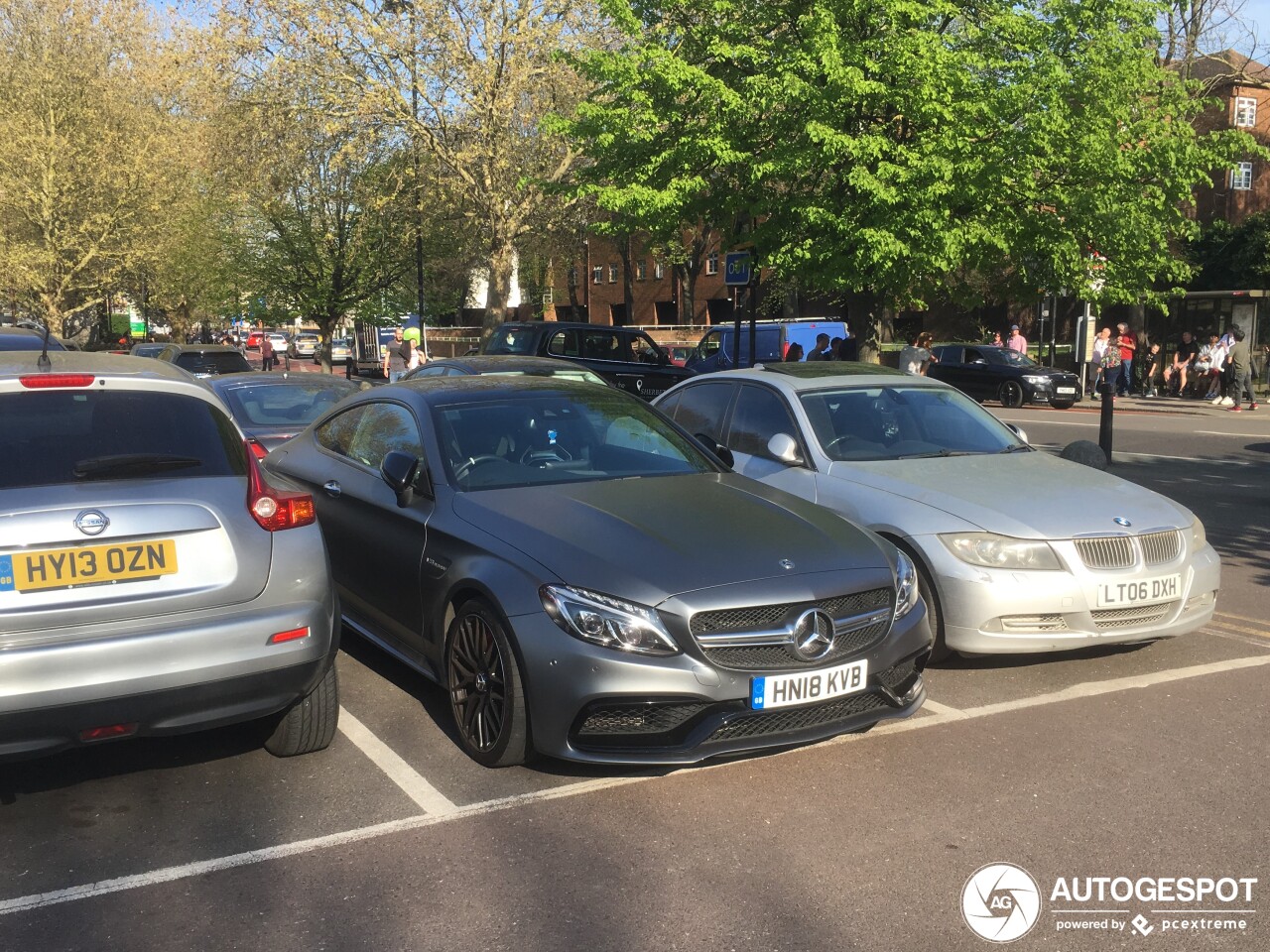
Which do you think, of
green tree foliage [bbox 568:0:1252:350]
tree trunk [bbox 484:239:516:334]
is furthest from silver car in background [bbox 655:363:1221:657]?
tree trunk [bbox 484:239:516:334]

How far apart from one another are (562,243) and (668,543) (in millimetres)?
34478

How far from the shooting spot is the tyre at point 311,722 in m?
4.67

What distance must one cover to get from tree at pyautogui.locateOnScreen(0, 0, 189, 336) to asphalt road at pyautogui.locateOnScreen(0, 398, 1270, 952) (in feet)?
113

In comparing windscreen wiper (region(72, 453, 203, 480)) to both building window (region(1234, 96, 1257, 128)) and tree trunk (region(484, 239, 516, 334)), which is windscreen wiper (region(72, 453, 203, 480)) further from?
building window (region(1234, 96, 1257, 128))

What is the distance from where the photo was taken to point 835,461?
6.79 meters

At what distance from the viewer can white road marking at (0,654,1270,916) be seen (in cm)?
367

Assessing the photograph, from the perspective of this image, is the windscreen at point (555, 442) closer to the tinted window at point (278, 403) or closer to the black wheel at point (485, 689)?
the black wheel at point (485, 689)

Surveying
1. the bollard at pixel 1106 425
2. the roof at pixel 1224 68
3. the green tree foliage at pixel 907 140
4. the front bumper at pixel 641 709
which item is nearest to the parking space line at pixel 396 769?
the front bumper at pixel 641 709

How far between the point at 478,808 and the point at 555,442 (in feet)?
6.44

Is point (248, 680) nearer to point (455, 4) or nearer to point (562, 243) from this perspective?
point (455, 4)

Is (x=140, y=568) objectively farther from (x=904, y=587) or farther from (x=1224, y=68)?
(x=1224, y=68)

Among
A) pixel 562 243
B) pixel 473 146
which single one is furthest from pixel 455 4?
pixel 562 243

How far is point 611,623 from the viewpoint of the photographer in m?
4.22

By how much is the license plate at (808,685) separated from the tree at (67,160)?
116ft
